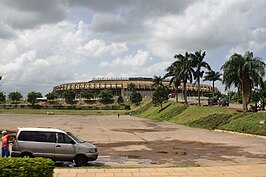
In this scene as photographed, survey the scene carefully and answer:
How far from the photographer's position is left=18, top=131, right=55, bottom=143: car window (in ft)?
46.2

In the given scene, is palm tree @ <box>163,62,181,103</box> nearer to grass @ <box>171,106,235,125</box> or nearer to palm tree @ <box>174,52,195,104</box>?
palm tree @ <box>174,52,195,104</box>

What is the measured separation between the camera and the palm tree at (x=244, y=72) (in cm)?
3597

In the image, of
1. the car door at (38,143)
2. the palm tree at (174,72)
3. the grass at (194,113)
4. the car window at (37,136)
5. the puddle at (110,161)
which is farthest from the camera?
the palm tree at (174,72)

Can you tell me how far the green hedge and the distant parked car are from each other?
6994 mm

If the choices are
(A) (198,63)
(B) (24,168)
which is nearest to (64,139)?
(B) (24,168)

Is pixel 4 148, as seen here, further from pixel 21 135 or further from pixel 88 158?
pixel 88 158

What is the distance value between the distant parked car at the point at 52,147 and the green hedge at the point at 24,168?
275 inches

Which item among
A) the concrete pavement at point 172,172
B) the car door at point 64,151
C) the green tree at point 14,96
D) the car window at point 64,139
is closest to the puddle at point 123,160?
the car door at point 64,151

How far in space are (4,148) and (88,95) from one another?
5441 inches

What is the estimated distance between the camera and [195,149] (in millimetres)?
20703

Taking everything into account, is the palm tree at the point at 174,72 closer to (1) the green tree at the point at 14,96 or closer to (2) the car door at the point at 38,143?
(2) the car door at the point at 38,143

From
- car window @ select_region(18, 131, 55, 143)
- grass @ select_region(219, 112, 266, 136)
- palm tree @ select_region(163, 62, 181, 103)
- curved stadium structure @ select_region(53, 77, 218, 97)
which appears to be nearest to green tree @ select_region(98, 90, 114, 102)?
curved stadium structure @ select_region(53, 77, 218, 97)

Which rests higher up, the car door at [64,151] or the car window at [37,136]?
the car window at [37,136]

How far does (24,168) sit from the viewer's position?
6730 millimetres
